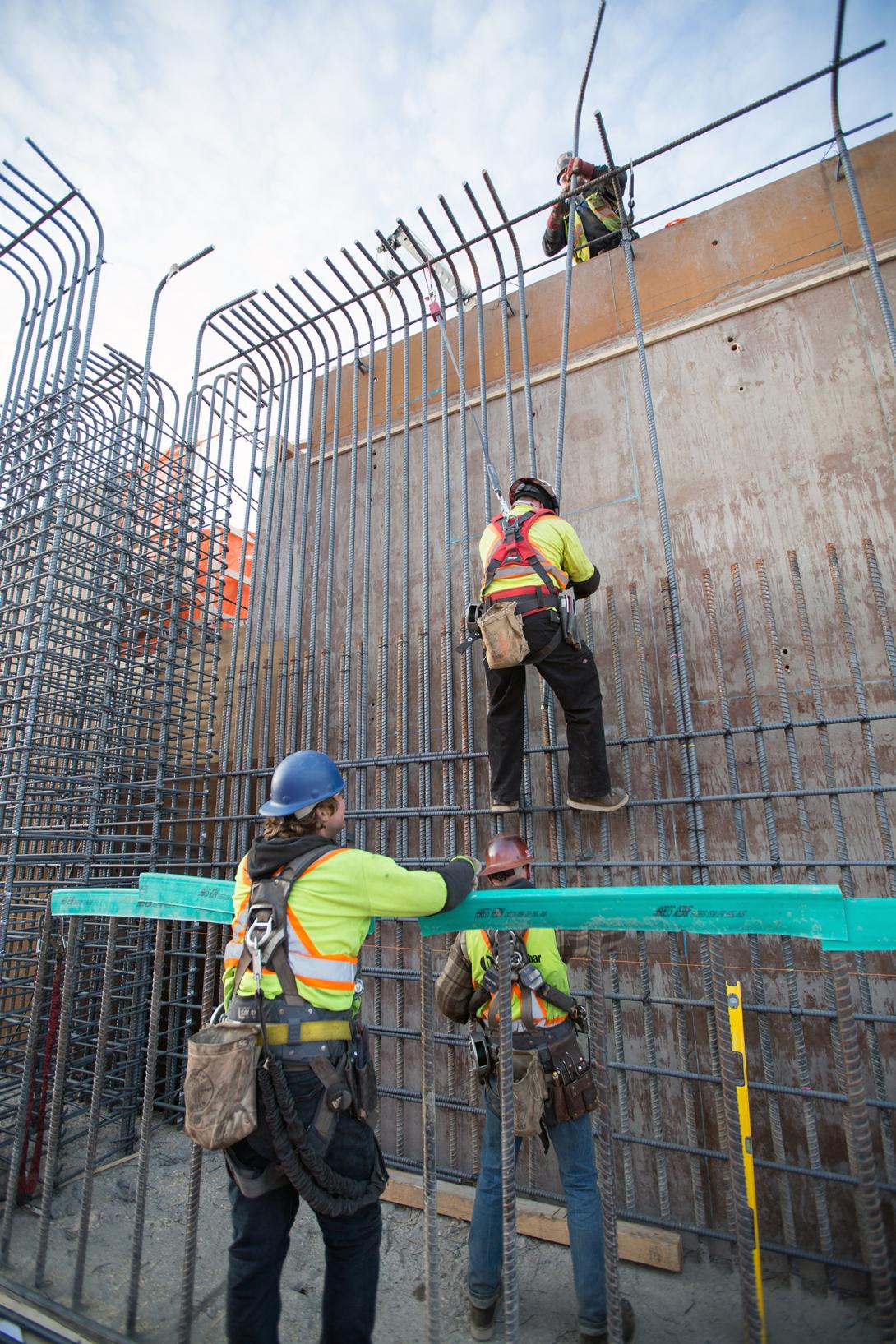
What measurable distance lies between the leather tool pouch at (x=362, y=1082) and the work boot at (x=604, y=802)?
1.98 m

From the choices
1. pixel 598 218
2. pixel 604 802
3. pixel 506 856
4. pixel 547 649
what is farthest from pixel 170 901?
pixel 598 218

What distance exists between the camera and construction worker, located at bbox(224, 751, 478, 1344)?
7.15ft

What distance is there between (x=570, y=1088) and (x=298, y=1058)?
1421 millimetres

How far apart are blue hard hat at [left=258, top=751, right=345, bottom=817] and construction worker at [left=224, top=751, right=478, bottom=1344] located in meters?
0.20

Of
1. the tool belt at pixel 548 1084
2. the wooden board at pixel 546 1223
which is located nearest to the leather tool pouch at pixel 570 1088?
the tool belt at pixel 548 1084

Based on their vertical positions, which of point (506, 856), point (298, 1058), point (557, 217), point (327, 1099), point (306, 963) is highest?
point (557, 217)

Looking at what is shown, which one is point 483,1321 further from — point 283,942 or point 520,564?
point 520,564

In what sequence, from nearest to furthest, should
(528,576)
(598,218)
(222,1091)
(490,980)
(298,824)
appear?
(222,1091) → (298,824) → (490,980) → (528,576) → (598,218)

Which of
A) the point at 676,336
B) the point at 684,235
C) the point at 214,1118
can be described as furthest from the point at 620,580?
the point at 214,1118

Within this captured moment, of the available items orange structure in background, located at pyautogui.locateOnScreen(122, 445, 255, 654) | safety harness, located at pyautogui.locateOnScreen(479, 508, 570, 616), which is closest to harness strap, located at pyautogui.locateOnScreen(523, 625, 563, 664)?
safety harness, located at pyautogui.locateOnScreen(479, 508, 570, 616)

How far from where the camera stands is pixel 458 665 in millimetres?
5199

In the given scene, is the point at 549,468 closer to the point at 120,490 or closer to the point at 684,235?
the point at 684,235

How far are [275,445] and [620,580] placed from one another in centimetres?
386

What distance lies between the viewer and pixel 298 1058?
2.26 meters
